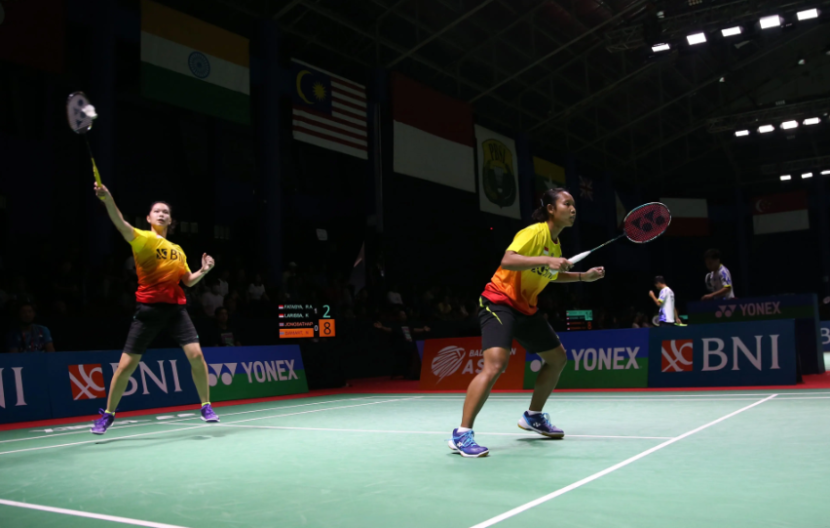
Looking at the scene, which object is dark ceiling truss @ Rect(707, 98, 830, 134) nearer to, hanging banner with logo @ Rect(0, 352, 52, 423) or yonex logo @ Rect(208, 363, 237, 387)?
yonex logo @ Rect(208, 363, 237, 387)

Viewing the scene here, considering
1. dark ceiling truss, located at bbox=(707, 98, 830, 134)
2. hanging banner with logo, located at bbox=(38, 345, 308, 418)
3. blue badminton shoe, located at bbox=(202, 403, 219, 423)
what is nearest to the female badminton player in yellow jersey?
blue badminton shoe, located at bbox=(202, 403, 219, 423)

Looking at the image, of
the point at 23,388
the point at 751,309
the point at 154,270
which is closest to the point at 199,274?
the point at 154,270

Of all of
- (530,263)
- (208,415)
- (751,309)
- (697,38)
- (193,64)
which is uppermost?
(697,38)

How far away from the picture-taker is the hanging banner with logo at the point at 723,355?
9.00m

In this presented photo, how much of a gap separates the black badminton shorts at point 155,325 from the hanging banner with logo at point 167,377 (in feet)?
10.00

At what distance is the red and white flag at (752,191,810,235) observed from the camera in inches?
1262

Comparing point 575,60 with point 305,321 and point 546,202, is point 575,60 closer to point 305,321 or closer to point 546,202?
point 305,321

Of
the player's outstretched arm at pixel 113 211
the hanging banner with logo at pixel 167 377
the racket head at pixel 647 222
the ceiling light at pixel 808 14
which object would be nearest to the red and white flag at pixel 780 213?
the ceiling light at pixel 808 14

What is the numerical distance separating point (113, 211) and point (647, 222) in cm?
418

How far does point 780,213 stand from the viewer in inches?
1296

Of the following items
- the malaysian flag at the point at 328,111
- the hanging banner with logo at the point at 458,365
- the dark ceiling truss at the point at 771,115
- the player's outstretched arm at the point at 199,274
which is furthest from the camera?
the dark ceiling truss at the point at 771,115

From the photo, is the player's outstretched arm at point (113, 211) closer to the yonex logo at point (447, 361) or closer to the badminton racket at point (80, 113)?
the badminton racket at point (80, 113)

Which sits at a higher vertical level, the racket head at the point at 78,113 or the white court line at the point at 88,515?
the racket head at the point at 78,113

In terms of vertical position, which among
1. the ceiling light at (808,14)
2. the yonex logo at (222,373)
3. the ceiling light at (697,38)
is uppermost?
the ceiling light at (808,14)
